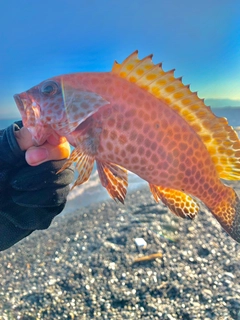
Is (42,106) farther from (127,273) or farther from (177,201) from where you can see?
(127,273)

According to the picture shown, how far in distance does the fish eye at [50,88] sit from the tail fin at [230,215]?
77cm

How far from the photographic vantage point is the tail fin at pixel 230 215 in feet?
4.25

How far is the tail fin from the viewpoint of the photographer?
130cm

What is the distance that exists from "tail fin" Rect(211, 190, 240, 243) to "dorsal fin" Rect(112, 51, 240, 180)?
0.55 feet

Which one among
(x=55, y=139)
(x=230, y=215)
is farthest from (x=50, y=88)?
(x=230, y=215)

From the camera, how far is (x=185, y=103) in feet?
3.84

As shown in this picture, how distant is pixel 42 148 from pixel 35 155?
0.13 ft

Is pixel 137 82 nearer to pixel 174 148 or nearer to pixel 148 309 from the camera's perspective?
pixel 174 148

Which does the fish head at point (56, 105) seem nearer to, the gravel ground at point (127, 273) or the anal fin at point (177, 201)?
the anal fin at point (177, 201)

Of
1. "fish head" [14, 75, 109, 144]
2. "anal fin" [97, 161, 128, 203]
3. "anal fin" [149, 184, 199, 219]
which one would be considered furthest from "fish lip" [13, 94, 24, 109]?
"anal fin" [149, 184, 199, 219]

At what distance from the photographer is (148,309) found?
2.47 m

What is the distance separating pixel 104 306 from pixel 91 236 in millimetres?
1031

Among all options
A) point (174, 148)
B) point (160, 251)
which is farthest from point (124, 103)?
point (160, 251)

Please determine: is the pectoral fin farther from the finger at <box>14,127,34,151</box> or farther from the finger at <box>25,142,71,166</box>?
the finger at <box>14,127,34,151</box>
